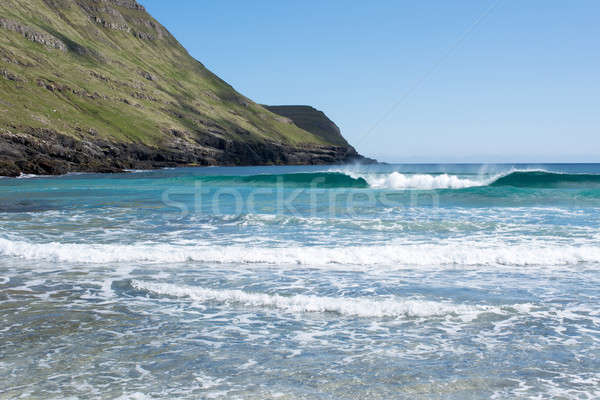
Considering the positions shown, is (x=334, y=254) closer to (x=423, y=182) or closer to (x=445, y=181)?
(x=423, y=182)

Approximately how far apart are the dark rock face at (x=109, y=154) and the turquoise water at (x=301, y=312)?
58.5 meters

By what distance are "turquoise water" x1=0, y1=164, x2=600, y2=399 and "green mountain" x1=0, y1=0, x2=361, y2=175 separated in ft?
192

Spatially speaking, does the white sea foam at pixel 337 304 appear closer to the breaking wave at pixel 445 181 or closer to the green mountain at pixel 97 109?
the breaking wave at pixel 445 181

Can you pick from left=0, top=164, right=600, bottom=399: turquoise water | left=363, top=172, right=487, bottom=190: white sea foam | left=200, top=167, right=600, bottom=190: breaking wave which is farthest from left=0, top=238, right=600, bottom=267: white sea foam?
left=363, top=172, right=487, bottom=190: white sea foam

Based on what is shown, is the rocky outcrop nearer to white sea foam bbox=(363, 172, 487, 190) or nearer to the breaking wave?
the breaking wave

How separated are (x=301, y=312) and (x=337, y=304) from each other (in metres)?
0.59

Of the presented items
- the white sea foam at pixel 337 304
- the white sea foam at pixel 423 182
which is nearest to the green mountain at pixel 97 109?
the white sea foam at pixel 423 182

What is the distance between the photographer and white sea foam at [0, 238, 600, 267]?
11344mm

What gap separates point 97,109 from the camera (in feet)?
411

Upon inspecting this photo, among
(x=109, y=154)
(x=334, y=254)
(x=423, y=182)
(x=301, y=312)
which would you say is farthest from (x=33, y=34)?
(x=301, y=312)

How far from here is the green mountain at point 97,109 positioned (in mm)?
86625

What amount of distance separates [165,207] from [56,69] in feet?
421

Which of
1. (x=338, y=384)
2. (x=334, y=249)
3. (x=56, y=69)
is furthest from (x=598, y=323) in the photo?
(x=56, y=69)

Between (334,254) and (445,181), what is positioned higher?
(445,181)
